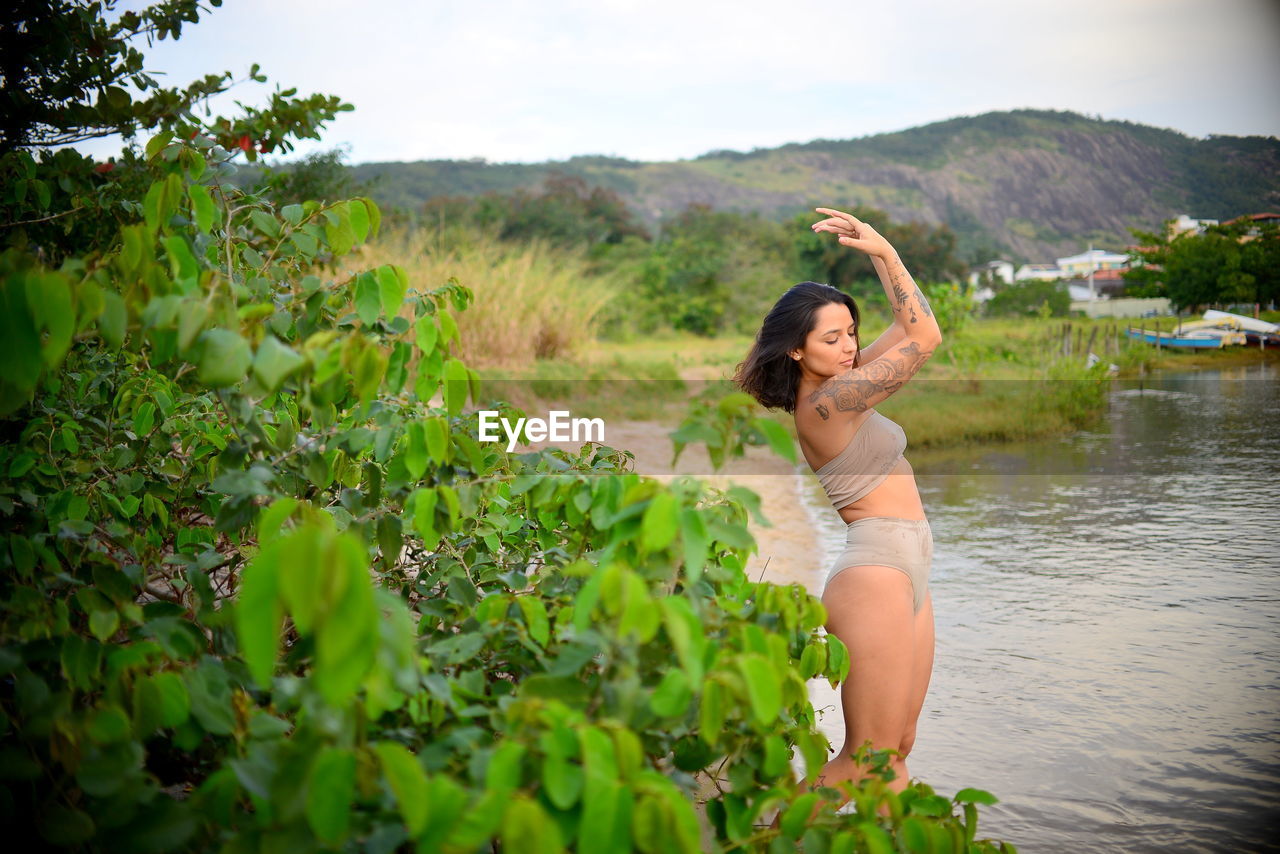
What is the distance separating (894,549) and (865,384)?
0.44 metres

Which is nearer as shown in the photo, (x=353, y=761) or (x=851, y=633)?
(x=353, y=761)

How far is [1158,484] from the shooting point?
7.94 meters

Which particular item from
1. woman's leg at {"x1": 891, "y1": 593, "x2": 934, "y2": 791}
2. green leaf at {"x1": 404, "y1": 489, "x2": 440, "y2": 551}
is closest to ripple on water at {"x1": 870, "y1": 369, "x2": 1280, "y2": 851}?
woman's leg at {"x1": 891, "y1": 593, "x2": 934, "y2": 791}

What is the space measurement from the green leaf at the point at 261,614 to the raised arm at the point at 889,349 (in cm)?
176

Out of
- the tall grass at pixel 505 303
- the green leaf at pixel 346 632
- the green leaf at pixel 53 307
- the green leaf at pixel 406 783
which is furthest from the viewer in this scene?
the tall grass at pixel 505 303

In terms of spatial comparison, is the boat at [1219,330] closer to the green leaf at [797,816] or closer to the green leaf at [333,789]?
the green leaf at [797,816]

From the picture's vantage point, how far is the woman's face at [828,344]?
2.62 m

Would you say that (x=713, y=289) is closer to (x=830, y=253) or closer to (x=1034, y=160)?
(x=830, y=253)

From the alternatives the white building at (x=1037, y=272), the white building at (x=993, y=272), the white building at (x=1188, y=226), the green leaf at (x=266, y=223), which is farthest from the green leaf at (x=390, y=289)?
the white building at (x=1037, y=272)

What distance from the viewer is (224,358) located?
121 cm

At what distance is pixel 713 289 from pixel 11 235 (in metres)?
21.4

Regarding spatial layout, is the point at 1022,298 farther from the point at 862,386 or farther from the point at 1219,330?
the point at 862,386

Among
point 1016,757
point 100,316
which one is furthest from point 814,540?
point 100,316

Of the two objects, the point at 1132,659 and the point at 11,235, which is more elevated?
the point at 11,235
